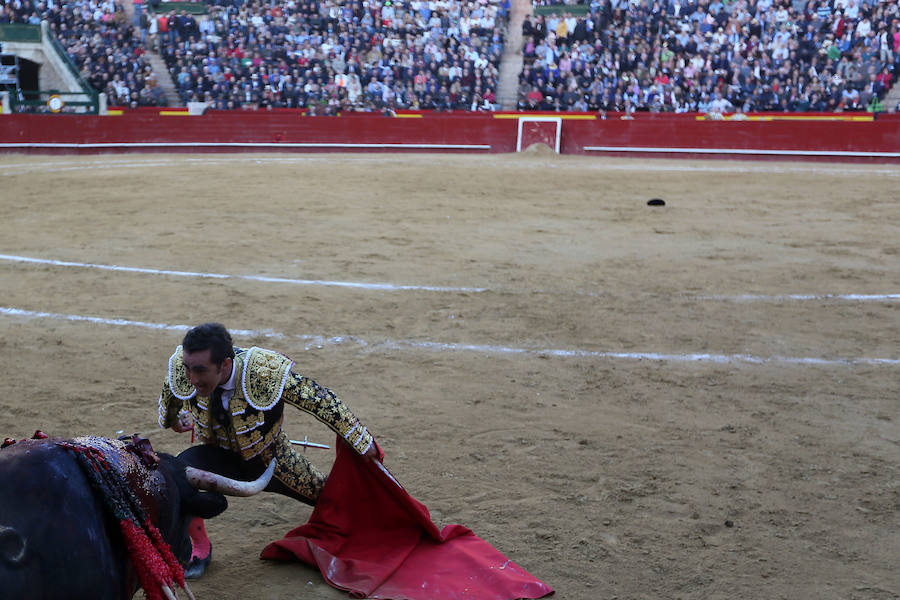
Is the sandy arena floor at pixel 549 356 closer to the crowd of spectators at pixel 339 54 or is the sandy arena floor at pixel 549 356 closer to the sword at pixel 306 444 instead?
the sword at pixel 306 444

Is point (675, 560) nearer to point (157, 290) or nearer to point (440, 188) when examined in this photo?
point (157, 290)

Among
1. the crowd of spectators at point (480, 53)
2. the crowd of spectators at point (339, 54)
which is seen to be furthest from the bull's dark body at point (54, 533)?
the crowd of spectators at point (480, 53)

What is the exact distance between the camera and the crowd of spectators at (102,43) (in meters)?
22.2

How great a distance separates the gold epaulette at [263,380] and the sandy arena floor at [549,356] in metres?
0.63

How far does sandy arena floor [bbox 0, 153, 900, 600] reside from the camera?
3451mm

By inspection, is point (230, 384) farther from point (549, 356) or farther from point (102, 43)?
point (102, 43)

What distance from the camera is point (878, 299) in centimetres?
Answer: 689

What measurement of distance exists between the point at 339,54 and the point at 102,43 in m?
6.08

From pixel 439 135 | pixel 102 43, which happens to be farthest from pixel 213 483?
pixel 102 43

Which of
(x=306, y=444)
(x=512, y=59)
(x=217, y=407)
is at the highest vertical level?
(x=512, y=59)

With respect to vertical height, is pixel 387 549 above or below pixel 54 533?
below

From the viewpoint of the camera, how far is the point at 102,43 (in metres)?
23.2

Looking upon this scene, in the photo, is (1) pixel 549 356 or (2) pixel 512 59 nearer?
(1) pixel 549 356

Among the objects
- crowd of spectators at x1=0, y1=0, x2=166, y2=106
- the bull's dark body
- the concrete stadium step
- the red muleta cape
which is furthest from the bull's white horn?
crowd of spectators at x1=0, y1=0, x2=166, y2=106
